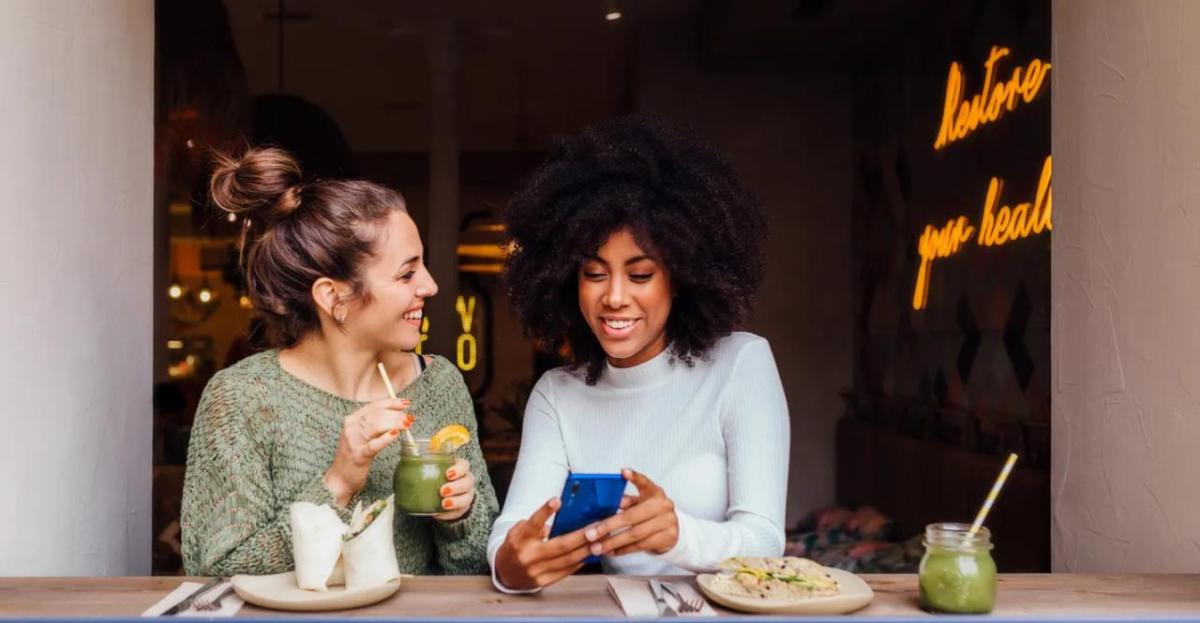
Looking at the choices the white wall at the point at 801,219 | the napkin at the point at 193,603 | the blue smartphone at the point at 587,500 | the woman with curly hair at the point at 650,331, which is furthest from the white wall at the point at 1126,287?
the white wall at the point at 801,219

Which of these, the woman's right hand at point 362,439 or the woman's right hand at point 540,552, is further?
the woman's right hand at point 362,439

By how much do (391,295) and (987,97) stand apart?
7.12ft

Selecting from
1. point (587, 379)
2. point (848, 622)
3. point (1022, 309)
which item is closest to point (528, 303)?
point (587, 379)

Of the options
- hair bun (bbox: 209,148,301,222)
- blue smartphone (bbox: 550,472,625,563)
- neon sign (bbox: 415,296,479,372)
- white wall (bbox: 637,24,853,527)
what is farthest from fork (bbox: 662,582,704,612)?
white wall (bbox: 637,24,853,527)

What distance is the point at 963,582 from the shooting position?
1.51 metres

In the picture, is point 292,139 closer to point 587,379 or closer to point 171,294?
point 171,294

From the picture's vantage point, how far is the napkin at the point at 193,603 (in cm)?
153

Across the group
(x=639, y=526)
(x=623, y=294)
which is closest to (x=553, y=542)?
(x=639, y=526)

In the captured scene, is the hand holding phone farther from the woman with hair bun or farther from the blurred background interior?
the blurred background interior

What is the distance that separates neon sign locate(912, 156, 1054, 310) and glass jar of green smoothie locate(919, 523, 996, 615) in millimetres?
1217

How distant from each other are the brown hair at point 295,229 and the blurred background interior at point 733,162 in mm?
1223

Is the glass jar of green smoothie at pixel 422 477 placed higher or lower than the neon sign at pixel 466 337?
lower

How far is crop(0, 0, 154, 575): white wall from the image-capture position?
1898mm

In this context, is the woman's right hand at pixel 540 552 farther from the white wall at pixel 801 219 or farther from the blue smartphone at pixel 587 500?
the white wall at pixel 801 219
